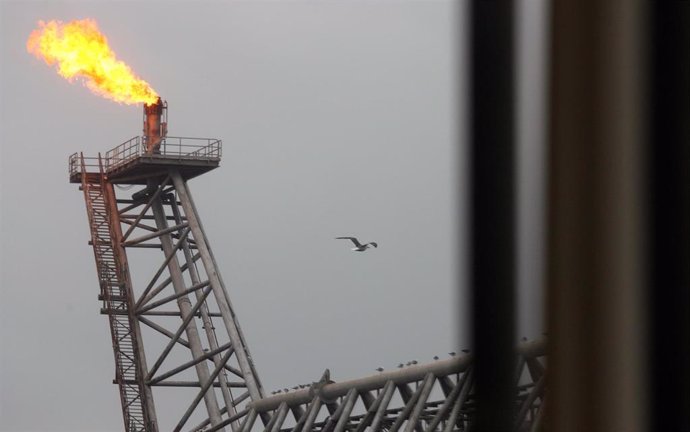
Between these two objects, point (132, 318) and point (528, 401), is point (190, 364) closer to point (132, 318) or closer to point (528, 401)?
point (132, 318)

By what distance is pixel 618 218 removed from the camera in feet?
16.9

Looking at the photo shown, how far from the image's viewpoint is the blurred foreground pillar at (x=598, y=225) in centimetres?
509

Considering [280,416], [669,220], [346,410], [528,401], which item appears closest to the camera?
[669,220]

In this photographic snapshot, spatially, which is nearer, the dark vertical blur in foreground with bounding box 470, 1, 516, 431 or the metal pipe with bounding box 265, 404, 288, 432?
the dark vertical blur in foreground with bounding box 470, 1, 516, 431

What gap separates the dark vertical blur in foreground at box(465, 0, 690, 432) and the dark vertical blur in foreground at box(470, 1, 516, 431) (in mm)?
122

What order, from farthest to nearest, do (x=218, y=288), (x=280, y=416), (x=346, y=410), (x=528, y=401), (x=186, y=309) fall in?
(x=186, y=309), (x=218, y=288), (x=280, y=416), (x=346, y=410), (x=528, y=401)

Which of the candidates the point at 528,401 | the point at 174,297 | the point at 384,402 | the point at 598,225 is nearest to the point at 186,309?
the point at 174,297

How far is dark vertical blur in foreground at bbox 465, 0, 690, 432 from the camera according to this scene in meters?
5.08

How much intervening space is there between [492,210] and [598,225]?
44cm

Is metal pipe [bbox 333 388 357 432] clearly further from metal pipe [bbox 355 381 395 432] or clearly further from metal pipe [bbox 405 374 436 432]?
metal pipe [bbox 405 374 436 432]

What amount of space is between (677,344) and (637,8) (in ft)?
3.79

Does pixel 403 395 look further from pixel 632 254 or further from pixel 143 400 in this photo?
pixel 632 254

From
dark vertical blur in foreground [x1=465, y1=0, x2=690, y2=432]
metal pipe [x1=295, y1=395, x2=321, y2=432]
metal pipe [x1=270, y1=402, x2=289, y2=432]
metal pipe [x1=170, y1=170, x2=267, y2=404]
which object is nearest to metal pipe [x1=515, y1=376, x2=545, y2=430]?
dark vertical blur in foreground [x1=465, y1=0, x2=690, y2=432]

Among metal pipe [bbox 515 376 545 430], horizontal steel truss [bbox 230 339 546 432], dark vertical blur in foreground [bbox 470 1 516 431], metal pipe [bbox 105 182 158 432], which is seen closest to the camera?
metal pipe [bbox 515 376 545 430]
